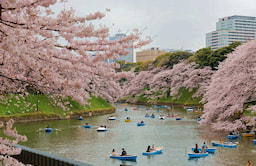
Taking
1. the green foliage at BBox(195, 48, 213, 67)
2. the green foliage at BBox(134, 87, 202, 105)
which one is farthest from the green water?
the green foliage at BBox(134, 87, 202, 105)

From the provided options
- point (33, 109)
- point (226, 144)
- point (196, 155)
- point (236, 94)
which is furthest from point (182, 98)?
point (196, 155)

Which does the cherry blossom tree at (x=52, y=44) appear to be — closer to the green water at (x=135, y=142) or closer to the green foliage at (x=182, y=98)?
the green water at (x=135, y=142)

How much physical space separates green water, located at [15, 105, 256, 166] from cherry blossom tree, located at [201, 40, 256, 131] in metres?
1.74

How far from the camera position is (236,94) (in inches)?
1152

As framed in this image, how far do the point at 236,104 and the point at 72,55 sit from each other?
23.9 metres

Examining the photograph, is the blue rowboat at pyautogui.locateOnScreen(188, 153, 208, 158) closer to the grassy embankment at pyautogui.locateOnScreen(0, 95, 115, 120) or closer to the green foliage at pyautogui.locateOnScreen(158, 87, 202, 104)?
the grassy embankment at pyautogui.locateOnScreen(0, 95, 115, 120)

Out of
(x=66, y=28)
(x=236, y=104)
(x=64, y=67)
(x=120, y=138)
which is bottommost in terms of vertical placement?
(x=120, y=138)

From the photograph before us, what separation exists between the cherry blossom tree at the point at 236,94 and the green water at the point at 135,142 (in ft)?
5.70

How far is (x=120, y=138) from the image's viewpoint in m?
31.9

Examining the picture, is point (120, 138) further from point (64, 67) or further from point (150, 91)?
point (150, 91)

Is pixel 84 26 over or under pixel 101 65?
over

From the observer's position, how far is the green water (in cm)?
2273

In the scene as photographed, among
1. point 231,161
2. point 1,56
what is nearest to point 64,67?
point 1,56

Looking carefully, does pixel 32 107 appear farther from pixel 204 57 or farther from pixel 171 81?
pixel 171 81
